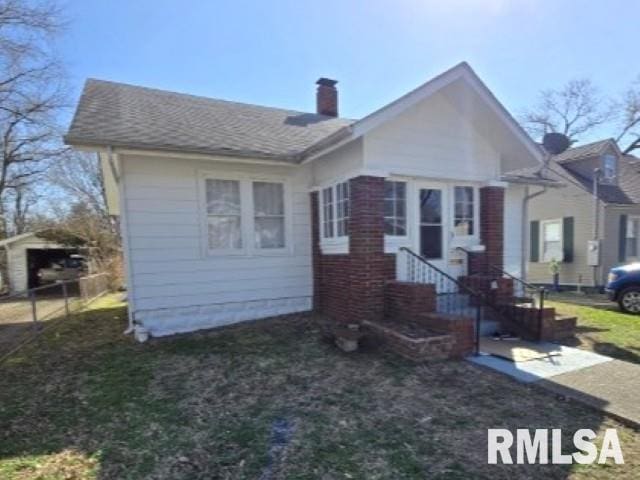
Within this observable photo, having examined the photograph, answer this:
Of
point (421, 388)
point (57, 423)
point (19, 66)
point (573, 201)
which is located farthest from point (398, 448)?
point (19, 66)

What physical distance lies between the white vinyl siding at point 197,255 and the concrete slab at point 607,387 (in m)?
4.81

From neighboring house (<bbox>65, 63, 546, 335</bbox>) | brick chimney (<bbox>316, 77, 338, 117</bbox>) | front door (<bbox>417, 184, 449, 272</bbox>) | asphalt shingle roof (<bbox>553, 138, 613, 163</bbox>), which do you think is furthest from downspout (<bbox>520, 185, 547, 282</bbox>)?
asphalt shingle roof (<bbox>553, 138, 613, 163</bbox>)

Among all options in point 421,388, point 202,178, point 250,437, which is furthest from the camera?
point 202,178

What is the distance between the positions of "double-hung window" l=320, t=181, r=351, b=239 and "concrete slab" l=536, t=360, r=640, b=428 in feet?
12.7

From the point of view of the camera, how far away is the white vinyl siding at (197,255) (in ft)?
23.4

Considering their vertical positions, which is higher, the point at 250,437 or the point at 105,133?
the point at 105,133

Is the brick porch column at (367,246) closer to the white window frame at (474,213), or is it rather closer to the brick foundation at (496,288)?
the white window frame at (474,213)

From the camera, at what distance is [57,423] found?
4.32 meters

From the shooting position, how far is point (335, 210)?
25.6ft

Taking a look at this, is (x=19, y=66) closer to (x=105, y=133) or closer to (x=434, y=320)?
(x=105, y=133)

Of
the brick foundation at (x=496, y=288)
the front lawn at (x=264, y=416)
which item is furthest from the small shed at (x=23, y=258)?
the brick foundation at (x=496, y=288)

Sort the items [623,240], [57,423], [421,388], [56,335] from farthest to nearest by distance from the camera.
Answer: [623,240]
[56,335]
[421,388]
[57,423]

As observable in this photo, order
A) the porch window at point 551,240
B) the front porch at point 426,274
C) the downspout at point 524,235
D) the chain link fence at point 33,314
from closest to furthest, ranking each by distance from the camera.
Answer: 1. the front porch at point 426,274
2. the chain link fence at point 33,314
3. the downspout at point 524,235
4. the porch window at point 551,240

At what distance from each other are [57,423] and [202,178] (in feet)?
14.7
